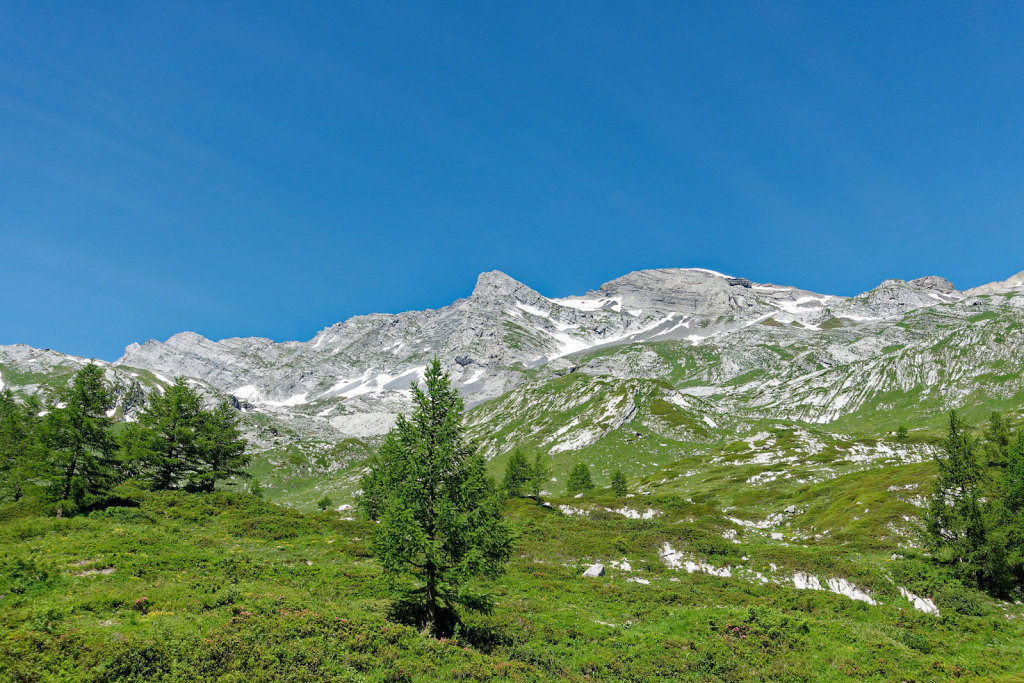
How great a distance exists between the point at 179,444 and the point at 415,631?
4246 centimetres

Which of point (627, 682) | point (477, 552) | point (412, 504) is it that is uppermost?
point (412, 504)

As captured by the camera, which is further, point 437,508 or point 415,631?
point 437,508

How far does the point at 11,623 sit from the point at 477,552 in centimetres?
1532

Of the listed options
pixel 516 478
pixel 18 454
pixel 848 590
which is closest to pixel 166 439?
pixel 18 454

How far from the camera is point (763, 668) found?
2155 cm

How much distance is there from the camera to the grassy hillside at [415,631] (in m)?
16.2

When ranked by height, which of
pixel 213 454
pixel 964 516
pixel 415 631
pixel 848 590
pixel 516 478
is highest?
pixel 213 454

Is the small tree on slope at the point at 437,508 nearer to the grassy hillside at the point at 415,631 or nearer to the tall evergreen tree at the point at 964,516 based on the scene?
the grassy hillside at the point at 415,631

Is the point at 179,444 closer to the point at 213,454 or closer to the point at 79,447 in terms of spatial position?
the point at 213,454

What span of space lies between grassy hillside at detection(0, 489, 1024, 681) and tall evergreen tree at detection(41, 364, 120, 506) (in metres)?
2.77

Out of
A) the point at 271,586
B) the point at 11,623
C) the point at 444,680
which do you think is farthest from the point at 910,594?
the point at 11,623

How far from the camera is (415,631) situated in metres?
21.0

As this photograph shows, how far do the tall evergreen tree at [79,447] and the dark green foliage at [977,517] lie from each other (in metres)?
63.0

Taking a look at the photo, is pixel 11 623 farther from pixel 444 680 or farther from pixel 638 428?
pixel 638 428
